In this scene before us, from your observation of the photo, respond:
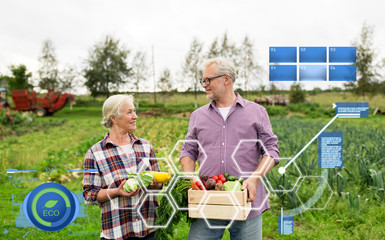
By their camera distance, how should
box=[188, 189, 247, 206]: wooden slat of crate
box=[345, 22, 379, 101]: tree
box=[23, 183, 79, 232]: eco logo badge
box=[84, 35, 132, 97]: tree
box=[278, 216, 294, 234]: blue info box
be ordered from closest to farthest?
1. box=[188, 189, 247, 206]: wooden slat of crate
2. box=[23, 183, 79, 232]: eco logo badge
3. box=[278, 216, 294, 234]: blue info box
4. box=[345, 22, 379, 101]: tree
5. box=[84, 35, 132, 97]: tree

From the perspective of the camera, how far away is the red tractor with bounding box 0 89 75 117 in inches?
771

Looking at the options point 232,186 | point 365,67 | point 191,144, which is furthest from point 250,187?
point 365,67

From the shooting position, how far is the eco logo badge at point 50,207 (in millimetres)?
2605

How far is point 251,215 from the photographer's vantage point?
2.00 metres

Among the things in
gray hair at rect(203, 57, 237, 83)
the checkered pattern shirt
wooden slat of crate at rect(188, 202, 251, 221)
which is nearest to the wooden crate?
wooden slat of crate at rect(188, 202, 251, 221)

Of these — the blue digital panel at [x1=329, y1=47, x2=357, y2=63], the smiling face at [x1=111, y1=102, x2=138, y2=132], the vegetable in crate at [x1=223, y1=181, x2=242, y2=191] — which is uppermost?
the blue digital panel at [x1=329, y1=47, x2=357, y2=63]

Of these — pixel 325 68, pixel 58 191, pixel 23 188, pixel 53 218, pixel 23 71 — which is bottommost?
pixel 23 188

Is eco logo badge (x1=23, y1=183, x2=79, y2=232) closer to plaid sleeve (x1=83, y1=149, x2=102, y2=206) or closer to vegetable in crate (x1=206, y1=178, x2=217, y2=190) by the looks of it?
plaid sleeve (x1=83, y1=149, x2=102, y2=206)

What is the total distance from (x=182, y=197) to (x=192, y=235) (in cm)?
31

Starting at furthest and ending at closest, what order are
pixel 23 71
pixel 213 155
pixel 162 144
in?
1. pixel 23 71
2. pixel 162 144
3. pixel 213 155

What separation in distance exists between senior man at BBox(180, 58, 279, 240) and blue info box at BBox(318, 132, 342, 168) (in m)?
0.88

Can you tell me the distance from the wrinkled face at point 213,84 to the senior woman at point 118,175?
0.47 meters

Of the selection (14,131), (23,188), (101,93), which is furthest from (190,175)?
(101,93)

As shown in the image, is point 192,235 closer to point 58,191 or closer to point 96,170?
point 96,170
